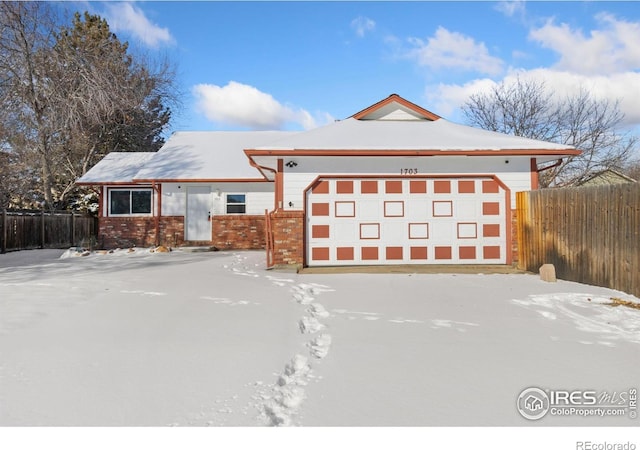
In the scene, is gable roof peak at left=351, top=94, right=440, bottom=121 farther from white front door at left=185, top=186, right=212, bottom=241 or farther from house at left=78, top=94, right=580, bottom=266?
white front door at left=185, top=186, right=212, bottom=241

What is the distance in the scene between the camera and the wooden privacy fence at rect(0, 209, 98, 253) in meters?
16.3

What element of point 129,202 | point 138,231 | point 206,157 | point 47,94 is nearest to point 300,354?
point 138,231

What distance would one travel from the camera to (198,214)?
1723cm

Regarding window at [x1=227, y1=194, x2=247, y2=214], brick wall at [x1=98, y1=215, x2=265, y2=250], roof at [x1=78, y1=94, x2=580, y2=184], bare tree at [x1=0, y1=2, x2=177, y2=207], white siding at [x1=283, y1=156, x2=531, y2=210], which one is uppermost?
bare tree at [x1=0, y1=2, x2=177, y2=207]

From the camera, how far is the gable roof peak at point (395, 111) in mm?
12422

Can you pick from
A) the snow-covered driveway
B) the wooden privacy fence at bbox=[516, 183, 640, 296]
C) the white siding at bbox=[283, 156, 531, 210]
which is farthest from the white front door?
the wooden privacy fence at bbox=[516, 183, 640, 296]

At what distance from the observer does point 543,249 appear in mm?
9297

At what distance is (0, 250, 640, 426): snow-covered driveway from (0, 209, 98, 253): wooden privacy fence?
10.9 meters

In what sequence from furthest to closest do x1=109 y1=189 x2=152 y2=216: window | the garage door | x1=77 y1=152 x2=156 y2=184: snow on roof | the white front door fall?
x1=109 y1=189 x2=152 y2=216: window
x1=77 y1=152 x2=156 y2=184: snow on roof
the white front door
the garage door

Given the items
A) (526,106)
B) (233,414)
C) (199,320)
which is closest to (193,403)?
(233,414)

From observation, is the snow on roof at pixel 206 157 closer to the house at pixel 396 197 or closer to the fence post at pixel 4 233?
the fence post at pixel 4 233

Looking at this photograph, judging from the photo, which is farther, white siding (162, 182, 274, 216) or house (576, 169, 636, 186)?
house (576, 169, 636, 186)

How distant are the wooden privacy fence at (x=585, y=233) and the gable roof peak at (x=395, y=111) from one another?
13.0 ft
